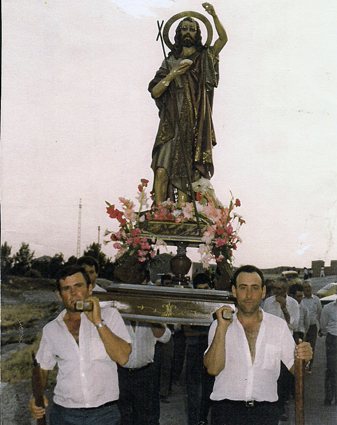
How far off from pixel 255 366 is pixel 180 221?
2.00m

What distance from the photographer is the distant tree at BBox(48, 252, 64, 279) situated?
6.82 m

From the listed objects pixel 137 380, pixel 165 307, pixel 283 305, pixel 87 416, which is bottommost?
pixel 137 380

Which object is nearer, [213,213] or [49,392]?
[213,213]

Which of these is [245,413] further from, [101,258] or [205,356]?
[101,258]

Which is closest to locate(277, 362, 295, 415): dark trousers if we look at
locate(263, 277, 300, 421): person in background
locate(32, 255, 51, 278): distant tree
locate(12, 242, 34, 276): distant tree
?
locate(263, 277, 300, 421): person in background

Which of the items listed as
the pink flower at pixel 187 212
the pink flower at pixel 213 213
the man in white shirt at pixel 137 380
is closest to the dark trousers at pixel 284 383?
the man in white shirt at pixel 137 380

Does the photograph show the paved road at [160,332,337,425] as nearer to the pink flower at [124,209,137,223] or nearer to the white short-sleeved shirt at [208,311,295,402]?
the pink flower at [124,209,137,223]

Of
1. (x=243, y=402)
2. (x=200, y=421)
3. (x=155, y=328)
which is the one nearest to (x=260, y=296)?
(x=243, y=402)

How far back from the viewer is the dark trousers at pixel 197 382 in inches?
199

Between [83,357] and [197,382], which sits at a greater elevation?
[83,357]

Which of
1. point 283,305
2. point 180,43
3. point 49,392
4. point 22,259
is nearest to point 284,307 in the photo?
point 283,305

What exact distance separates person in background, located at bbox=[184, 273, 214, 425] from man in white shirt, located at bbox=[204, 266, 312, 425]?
1910 millimetres

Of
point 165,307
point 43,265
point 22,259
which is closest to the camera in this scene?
point 165,307

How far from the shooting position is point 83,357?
10.3ft
